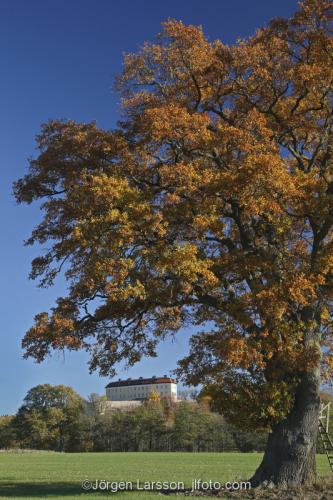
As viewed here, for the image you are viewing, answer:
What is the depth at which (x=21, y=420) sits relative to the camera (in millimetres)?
111812

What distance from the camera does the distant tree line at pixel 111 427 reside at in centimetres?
9550

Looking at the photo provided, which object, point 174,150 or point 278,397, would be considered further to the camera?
point 174,150

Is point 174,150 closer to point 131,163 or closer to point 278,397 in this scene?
point 131,163

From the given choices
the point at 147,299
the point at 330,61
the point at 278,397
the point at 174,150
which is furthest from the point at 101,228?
the point at 330,61

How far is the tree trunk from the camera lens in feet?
56.6

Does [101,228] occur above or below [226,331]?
above

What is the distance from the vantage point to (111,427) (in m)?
105

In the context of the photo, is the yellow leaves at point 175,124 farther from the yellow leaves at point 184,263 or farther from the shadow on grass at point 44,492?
the shadow on grass at point 44,492

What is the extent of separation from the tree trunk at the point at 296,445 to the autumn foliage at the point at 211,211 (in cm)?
75

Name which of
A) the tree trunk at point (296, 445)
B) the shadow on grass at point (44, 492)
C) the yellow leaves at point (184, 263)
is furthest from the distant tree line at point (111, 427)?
the yellow leaves at point (184, 263)

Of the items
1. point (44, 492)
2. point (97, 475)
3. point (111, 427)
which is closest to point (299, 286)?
point (44, 492)

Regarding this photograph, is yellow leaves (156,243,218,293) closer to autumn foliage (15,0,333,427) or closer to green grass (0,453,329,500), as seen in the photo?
autumn foliage (15,0,333,427)

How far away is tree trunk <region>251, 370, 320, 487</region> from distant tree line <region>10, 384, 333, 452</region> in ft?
243

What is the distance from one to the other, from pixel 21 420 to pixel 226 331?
105337 millimetres
